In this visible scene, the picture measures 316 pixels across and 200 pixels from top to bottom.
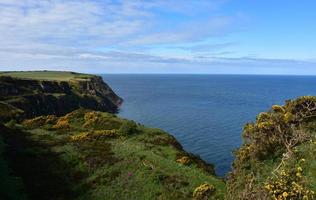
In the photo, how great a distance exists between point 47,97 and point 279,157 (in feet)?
354

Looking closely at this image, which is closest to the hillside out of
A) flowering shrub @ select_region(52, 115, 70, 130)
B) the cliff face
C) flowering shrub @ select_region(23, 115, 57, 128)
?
the cliff face

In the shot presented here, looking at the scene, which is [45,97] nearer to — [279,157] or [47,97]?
[47,97]

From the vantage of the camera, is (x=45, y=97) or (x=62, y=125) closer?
(x=62, y=125)

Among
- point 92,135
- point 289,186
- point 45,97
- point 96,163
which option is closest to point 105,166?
point 96,163

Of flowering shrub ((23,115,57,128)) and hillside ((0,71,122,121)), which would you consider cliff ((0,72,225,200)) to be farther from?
hillside ((0,71,122,121))

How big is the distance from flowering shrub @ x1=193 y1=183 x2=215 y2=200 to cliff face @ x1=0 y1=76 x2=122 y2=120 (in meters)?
59.6

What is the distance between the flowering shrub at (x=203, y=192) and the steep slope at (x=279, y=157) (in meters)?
2.89

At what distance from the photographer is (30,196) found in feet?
109

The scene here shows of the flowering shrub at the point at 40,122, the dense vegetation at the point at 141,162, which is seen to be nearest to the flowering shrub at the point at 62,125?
the dense vegetation at the point at 141,162

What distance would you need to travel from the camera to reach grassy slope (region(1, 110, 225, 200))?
112 ft

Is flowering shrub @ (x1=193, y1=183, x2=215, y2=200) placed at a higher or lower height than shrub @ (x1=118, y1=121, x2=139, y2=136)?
lower

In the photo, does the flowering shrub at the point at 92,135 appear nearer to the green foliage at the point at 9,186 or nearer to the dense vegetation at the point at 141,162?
the dense vegetation at the point at 141,162

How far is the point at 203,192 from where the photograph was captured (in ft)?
103

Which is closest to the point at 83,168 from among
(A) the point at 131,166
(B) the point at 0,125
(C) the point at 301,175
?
(A) the point at 131,166
